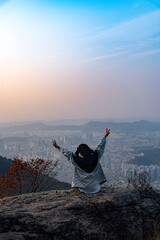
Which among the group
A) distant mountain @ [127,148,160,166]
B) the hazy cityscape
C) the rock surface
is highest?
the rock surface

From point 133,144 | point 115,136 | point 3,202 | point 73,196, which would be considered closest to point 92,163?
point 73,196

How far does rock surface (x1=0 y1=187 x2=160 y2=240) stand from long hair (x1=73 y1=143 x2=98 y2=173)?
2.75ft

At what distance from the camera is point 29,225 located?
3809 mm

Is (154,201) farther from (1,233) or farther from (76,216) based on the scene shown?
(1,233)

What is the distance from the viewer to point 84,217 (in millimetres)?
4160

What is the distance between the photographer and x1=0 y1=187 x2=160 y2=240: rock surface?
376cm

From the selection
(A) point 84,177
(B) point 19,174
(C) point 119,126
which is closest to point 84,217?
(A) point 84,177

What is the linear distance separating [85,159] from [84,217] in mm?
1781

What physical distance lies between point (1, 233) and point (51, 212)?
975 millimetres

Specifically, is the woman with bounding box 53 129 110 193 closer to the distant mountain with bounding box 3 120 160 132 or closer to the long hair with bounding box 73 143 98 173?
the long hair with bounding box 73 143 98 173

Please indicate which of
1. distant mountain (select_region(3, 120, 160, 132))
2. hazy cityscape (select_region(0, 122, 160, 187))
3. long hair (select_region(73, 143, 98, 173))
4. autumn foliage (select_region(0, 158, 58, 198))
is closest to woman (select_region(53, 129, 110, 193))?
long hair (select_region(73, 143, 98, 173))

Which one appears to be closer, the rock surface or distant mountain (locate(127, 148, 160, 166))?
the rock surface

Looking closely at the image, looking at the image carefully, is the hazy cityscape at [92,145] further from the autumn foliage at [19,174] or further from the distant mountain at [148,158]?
the autumn foliage at [19,174]

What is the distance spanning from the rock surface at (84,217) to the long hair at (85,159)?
84 cm
